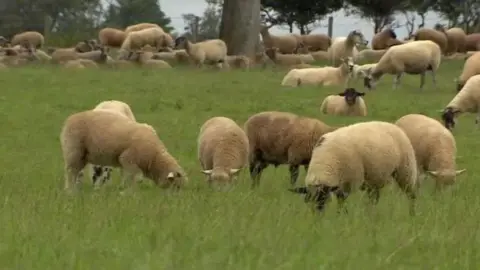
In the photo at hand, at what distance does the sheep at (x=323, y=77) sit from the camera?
25375 mm

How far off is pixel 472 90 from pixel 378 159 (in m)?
9.75

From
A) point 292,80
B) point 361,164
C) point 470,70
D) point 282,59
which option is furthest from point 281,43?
point 361,164

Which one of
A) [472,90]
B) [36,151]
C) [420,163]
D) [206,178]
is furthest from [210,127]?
[472,90]

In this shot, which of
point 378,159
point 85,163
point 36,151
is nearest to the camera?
point 378,159

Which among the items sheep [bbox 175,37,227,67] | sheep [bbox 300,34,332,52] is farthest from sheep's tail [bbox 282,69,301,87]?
sheep [bbox 300,34,332,52]

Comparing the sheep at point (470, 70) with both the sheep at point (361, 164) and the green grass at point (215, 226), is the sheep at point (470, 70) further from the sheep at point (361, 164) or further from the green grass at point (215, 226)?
the sheep at point (361, 164)

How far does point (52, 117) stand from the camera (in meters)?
18.0

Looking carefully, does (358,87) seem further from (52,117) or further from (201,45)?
(52,117)

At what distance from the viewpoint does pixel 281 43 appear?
43.5 meters

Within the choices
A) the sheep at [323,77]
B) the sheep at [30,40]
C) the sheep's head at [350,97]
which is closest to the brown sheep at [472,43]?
the sheep at [323,77]

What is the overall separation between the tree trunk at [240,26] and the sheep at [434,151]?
22833 millimetres

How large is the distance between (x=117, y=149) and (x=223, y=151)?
125 cm

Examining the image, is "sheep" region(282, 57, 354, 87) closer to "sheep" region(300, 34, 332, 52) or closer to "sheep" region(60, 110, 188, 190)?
"sheep" region(60, 110, 188, 190)

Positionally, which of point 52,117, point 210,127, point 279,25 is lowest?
point 279,25
